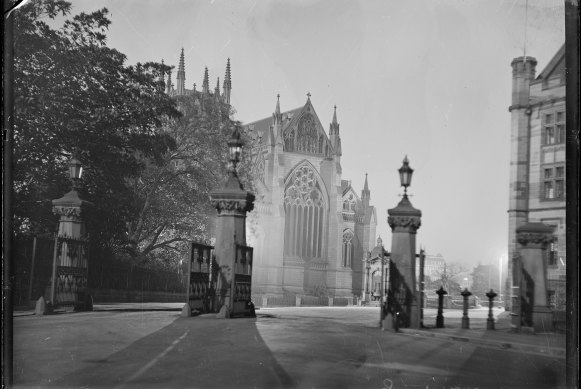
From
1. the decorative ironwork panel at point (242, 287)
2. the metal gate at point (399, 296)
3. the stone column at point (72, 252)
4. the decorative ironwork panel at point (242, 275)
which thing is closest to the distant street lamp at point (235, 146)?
the decorative ironwork panel at point (242, 275)

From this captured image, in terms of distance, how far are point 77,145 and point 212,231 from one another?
3.81 feet

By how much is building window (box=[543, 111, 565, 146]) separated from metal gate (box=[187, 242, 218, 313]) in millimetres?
2516

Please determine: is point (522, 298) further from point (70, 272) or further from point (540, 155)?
point (70, 272)

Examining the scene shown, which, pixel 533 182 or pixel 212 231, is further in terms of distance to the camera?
pixel 212 231

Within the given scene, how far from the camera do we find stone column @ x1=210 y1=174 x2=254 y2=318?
4430mm

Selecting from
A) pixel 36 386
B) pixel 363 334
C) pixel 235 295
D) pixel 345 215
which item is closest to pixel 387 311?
pixel 363 334

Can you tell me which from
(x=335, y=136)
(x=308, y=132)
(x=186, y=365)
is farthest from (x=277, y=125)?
(x=186, y=365)

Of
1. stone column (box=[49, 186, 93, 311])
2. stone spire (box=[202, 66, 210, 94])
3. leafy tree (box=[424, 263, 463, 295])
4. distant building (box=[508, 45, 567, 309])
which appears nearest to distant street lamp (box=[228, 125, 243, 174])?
stone spire (box=[202, 66, 210, 94])

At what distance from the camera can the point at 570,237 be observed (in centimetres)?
383

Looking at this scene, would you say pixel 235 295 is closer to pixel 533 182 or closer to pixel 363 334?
pixel 363 334

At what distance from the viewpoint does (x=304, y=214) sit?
474 centimetres

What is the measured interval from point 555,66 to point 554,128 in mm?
441

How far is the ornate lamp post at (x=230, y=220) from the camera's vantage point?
14.5 ft

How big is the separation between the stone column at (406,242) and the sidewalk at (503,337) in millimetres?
298
